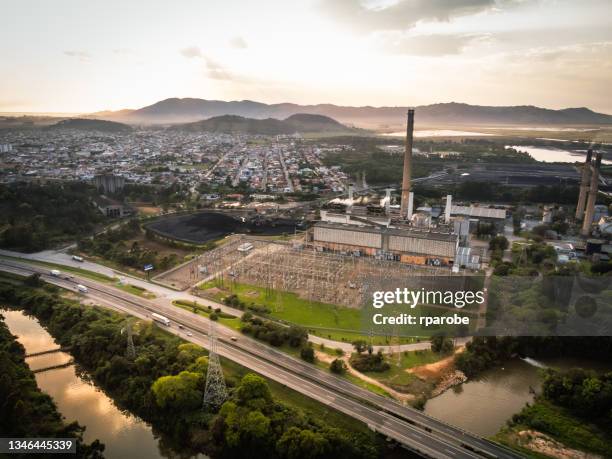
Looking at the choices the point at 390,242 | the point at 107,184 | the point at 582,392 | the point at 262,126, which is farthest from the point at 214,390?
the point at 262,126

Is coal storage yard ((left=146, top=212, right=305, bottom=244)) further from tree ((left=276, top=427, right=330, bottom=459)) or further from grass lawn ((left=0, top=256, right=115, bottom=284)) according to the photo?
tree ((left=276, top=427, right=330, bottom=459))

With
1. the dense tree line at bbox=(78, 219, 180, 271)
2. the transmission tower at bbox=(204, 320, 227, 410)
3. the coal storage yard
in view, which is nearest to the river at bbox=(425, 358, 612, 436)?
the transmission tower at bbox=(204, 320, 227, 410)

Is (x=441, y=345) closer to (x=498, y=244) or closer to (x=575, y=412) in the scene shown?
(x=575, y=412)

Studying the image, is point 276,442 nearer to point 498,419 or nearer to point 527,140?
point 498,419

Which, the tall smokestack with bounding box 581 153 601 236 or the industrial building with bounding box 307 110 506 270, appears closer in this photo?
the industrial building with bounding box 307 110 506 270

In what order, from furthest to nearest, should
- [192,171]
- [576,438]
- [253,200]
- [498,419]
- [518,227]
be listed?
[192,171] < [253,200] < [518,227] < [498,419] < [576,438]

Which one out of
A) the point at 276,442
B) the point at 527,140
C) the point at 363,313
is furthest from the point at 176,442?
the point at 527,140
